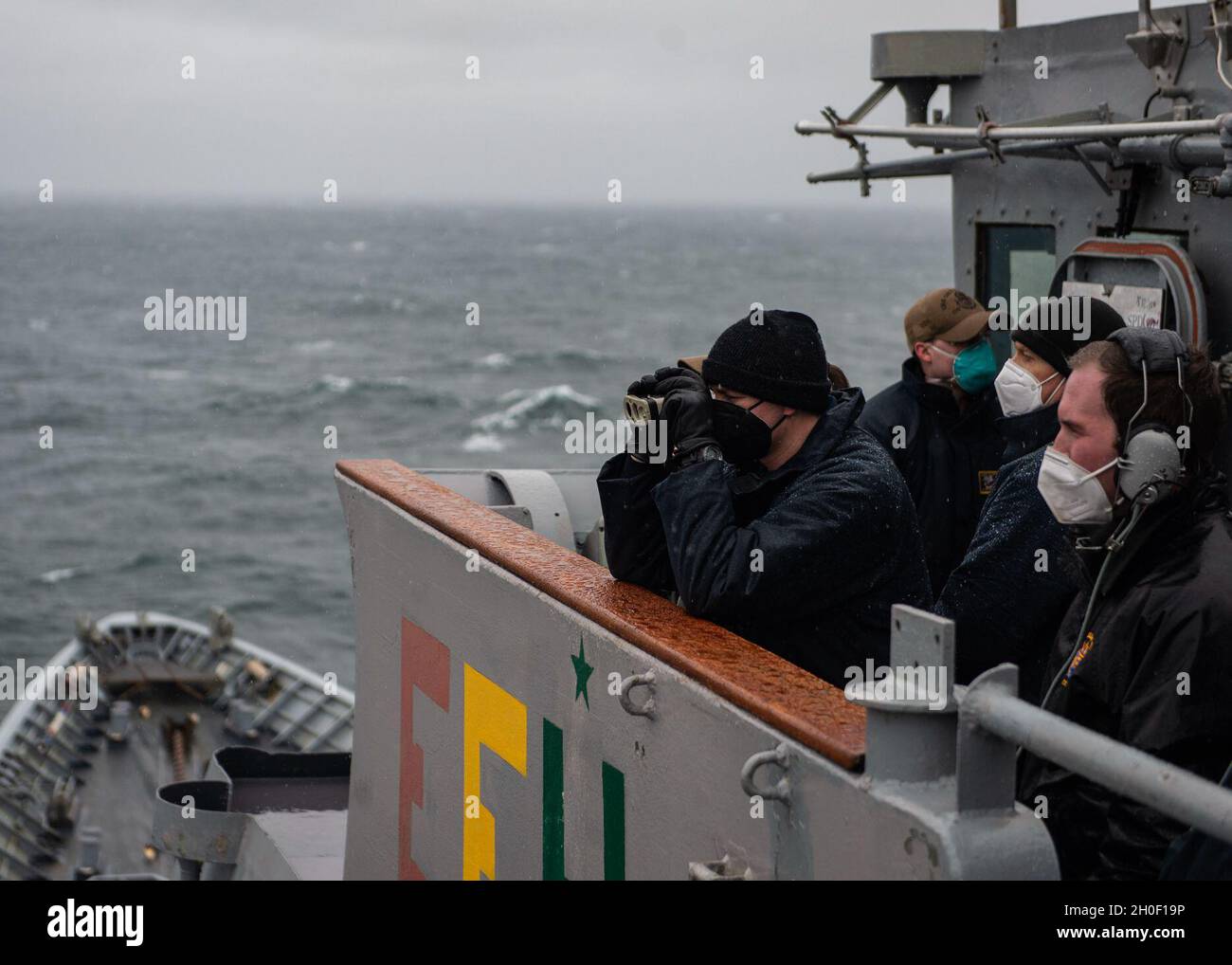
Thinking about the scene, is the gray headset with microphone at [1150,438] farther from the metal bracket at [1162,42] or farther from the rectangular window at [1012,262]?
the rectangular window at [1012,262]

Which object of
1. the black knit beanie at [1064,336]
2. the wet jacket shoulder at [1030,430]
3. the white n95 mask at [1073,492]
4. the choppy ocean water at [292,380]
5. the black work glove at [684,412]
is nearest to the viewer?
the white n95 mask at [1073,492]

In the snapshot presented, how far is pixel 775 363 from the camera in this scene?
3.40 meters

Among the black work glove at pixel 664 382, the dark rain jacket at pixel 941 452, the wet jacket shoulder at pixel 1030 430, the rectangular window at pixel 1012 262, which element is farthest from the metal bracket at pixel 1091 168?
the black work glove at pixel 664 382

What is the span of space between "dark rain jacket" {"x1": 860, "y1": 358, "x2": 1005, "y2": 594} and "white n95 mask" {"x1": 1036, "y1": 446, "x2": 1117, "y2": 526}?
188 centimetres

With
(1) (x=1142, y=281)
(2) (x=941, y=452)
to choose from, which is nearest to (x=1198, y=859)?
(2) (x=941, y=452)

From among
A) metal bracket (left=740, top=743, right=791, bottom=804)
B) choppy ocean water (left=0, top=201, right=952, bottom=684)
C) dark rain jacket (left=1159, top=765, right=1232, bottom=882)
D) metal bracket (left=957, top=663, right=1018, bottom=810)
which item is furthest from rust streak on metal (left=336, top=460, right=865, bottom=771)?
choppy ocean water (left=0, top=201, right=952, bottom=684)

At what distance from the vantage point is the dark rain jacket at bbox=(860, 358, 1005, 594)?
15.9 ft

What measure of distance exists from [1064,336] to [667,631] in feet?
5.58

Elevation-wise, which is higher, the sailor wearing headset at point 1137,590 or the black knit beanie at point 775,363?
the black knit beanie at point 775,363

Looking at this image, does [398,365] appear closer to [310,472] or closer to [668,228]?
[310,472]

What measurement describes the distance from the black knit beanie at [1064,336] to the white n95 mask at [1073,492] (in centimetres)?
133

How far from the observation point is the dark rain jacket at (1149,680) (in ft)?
8.21

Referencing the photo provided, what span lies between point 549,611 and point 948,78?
394 cm
